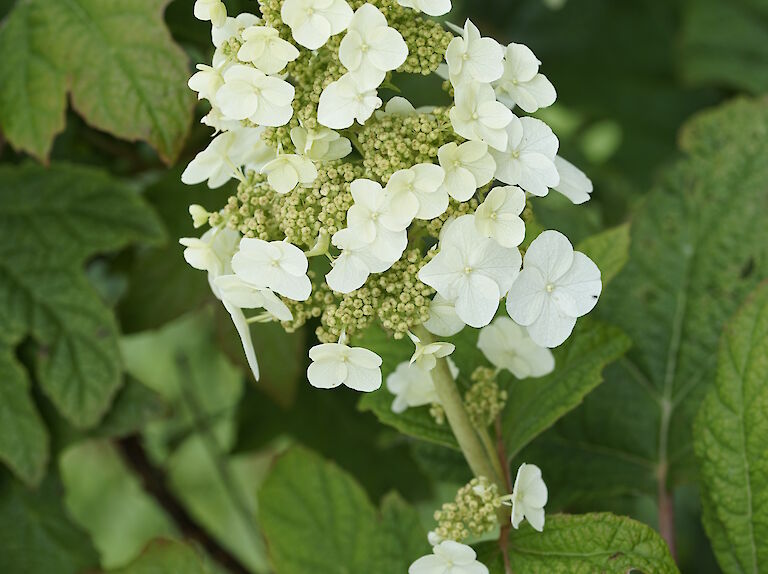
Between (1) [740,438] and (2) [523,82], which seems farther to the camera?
(1) [740,438]

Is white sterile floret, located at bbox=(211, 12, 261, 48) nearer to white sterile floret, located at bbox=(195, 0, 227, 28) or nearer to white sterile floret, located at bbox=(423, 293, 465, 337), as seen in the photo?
white sterile floret, located at bbox=(195, 0, 227, 28)

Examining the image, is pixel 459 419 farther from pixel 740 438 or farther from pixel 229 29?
pixel 229 29

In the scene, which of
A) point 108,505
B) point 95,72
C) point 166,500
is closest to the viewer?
point 95,72

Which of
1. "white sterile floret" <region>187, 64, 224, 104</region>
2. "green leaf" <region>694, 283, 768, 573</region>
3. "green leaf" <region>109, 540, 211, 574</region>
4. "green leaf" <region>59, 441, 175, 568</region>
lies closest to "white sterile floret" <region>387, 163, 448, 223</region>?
"white sterile floret" <region>187, 64, 224, 104</region>

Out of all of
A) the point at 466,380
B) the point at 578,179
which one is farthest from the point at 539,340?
the point at 466,380

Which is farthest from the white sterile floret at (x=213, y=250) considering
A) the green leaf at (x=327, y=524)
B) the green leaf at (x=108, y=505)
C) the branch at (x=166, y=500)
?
the green leaf at (x=108, y=505)

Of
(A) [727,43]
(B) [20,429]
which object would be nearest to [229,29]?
(B) [20,429]
